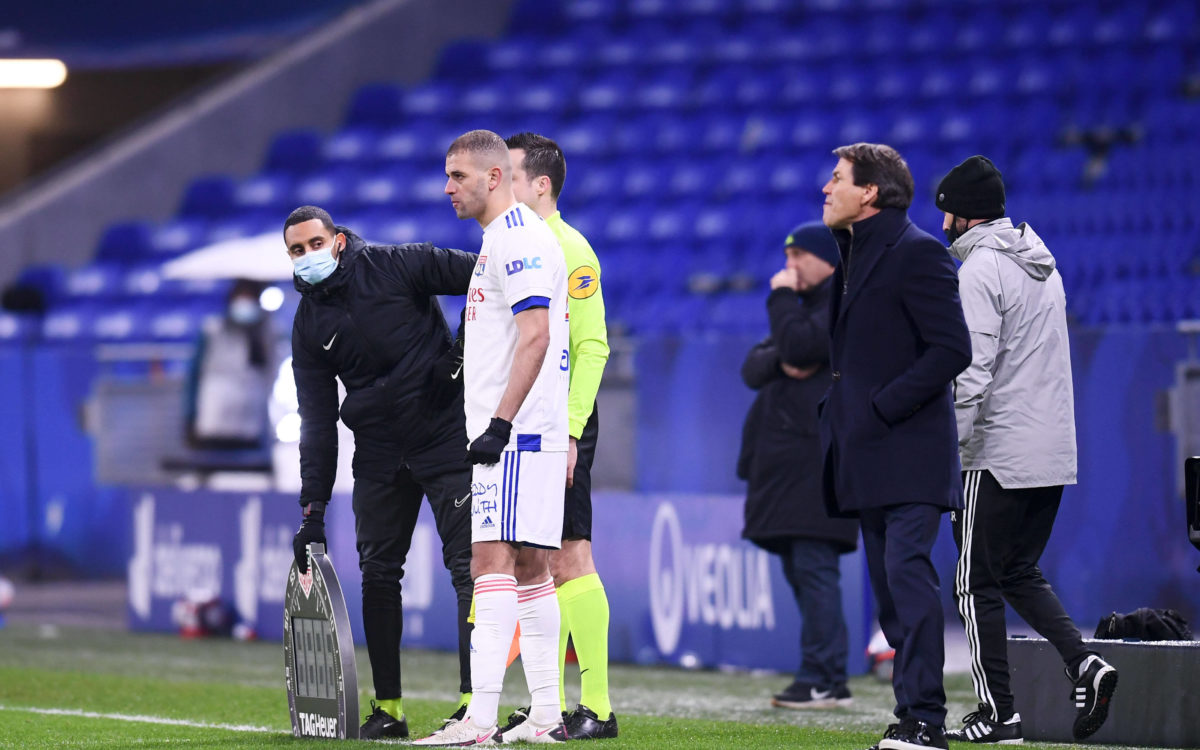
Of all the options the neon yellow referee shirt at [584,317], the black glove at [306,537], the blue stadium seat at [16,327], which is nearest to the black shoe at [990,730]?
the neon yellow referee shirt at [584,317]

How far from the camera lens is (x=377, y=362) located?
5789mm

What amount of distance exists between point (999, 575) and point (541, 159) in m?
1.98

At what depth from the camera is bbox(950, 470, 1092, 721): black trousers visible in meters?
5.48

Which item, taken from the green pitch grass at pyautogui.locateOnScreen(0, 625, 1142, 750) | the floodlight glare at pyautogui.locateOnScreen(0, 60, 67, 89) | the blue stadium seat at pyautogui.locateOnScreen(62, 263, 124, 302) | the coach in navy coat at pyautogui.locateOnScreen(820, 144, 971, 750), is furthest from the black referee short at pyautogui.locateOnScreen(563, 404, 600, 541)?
the floodlight glare at pyautogui.locateOnScreen(0, 60, 67, 89)

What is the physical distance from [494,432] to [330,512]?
16.5ft

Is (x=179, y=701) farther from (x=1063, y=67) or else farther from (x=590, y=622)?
(x=1063, y=67)

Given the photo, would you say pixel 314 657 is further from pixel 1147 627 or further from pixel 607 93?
pixel 607 93

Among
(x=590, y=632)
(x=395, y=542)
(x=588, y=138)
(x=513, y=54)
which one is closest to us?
(x=590, y=632)

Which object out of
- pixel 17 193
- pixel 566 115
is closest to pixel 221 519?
pixel 566 115

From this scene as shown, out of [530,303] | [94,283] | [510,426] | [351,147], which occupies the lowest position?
[510,426]

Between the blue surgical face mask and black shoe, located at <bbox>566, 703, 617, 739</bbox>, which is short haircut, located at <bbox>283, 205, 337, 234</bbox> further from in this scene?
black shoe, located at <bbox>566, 703, 617, 739</bbox>

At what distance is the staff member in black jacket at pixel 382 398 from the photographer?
227 inches

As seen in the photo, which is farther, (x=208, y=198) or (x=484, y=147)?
(x=208, y=198)

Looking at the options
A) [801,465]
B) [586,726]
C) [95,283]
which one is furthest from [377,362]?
[95,283]
